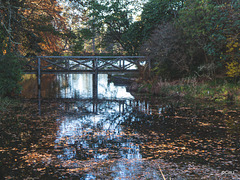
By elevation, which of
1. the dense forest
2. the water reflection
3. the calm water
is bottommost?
the calm water

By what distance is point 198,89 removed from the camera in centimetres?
1515

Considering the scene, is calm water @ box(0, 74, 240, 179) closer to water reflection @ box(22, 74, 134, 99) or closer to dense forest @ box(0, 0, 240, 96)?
dense forest @ box(0, 0, 240, 96)

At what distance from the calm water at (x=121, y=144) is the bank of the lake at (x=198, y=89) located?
2722 millimetres

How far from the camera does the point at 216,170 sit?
471 centimetres

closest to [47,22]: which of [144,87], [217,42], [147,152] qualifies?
[144,87]

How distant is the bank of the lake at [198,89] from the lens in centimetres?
1355

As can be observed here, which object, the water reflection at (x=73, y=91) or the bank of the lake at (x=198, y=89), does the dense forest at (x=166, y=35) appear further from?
the water reflection at (x=73, y=91)

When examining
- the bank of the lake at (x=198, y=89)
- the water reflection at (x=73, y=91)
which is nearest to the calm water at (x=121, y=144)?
the bank of the lake at (x=198, y=89)

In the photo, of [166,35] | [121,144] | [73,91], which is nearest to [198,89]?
[166,35]

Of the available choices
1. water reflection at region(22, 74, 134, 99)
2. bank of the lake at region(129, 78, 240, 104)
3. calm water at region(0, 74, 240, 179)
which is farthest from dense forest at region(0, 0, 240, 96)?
calm water at region(0, 74, 240, 179)

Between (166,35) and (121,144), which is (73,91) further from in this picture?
(121,144)

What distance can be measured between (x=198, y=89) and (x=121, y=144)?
9.93 metres

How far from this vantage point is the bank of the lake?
13547mm

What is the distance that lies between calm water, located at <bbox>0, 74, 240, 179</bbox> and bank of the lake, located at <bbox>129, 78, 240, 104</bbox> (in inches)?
107
